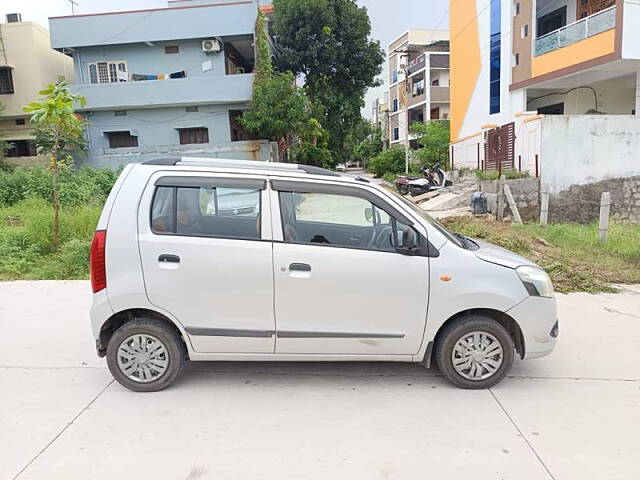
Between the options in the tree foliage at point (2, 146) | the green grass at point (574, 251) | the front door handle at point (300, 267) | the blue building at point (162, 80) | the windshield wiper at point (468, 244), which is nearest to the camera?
the front door handle at point (300, 267)

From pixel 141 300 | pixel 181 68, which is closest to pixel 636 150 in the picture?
pixel 141 300

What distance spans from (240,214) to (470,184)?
16163mm

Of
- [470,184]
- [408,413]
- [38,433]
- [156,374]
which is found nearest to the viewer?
[38,433]

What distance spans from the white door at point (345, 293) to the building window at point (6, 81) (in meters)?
26.9

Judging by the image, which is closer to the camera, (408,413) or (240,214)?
(408,413)

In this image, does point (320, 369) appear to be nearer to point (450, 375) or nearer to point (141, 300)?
point (450, 375)

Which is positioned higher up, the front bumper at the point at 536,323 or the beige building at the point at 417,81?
the beige building at the point at 417,81

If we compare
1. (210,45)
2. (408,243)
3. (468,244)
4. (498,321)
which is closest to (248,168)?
(408,243)

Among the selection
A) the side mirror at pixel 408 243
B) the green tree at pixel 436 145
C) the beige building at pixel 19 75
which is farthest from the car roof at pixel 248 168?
the green tree at pixel 436 145

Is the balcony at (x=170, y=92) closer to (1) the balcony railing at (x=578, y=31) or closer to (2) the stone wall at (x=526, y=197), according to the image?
(1) the balcony railing at (x=578, y=31)

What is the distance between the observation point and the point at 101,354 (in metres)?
3.86

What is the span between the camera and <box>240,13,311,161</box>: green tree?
20375 mm

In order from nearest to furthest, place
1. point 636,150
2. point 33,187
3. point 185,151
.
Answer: point 636,150
point 33,187
point 185,151

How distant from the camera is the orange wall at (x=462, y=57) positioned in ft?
79.3
